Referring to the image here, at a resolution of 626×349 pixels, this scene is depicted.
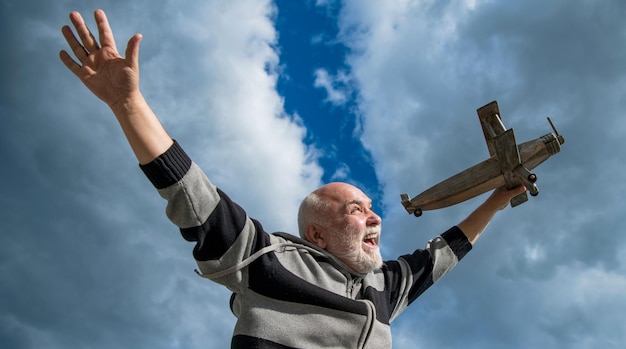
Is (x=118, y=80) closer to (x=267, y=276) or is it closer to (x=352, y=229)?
(x=267, y=276)

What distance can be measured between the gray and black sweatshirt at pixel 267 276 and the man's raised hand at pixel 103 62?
460 mm

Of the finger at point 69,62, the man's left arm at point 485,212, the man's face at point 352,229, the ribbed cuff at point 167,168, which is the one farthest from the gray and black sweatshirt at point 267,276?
the man's left arm at point 485,212

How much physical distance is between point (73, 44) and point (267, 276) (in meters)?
1.97

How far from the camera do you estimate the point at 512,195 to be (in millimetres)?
5883

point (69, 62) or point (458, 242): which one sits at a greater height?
point (458, 242)

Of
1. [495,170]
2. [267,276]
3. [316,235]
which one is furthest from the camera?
[495,170]

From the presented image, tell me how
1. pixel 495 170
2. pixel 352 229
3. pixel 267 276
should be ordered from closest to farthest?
pixel 267 276 → pixel 352 229 → pixel 495 170

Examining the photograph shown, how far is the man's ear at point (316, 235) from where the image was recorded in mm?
4473

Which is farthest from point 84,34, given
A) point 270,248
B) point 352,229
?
point 352,229

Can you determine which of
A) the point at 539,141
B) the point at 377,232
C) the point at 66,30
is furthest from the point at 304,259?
the point at 539,141

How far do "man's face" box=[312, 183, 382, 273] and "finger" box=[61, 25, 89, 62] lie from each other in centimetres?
214

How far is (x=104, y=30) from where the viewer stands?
336cm

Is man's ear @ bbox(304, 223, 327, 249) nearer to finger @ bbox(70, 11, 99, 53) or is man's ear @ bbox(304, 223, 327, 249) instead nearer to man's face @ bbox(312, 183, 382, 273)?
man's face @ bbox(312, 183, 382, 273)

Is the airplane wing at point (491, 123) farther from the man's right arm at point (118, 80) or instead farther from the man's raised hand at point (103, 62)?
the man's raised hand at point (103, 62)
